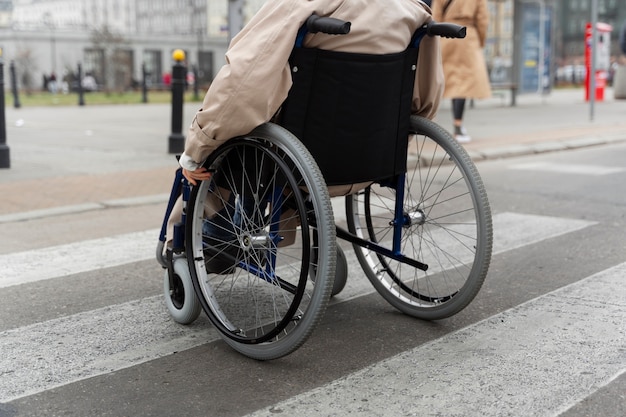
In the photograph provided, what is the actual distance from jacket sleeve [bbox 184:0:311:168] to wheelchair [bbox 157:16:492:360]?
0.22 feet

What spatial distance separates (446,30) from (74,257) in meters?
2.81

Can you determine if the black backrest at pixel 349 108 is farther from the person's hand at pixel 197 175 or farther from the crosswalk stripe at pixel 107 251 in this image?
the crosswalk stripe at pixel 107 251

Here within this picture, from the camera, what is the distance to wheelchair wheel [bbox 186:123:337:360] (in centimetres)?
285

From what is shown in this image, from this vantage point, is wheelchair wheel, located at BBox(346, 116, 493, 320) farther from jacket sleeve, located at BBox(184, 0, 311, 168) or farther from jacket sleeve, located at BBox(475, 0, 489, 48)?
jacket sleeve, located at BBox(475, 0, 489, 48)

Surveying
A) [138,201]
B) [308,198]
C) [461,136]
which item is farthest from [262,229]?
[461,136]

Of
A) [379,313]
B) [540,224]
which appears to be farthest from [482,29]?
[379,313]

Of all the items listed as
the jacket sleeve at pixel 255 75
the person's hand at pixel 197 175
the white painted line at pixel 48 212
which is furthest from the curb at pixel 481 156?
the jacket sleeve at pixel 255 75

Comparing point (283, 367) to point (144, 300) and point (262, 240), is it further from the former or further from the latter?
point (144, 300)

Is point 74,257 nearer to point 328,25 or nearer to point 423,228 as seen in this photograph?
point 423,228

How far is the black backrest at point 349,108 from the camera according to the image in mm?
3016

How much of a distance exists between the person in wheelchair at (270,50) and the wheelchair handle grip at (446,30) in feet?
0.14

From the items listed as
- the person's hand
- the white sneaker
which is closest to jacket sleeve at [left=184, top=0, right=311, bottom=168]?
the person's hand

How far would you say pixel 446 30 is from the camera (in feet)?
10.4

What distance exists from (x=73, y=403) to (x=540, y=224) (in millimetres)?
4015
